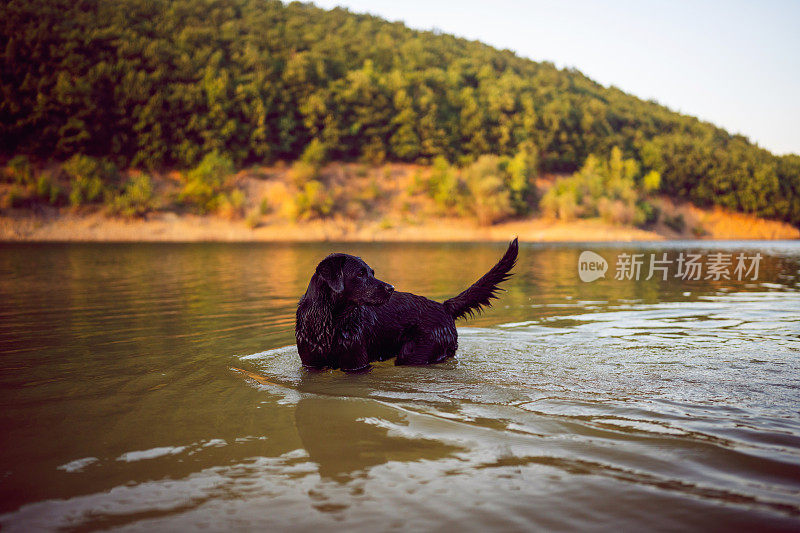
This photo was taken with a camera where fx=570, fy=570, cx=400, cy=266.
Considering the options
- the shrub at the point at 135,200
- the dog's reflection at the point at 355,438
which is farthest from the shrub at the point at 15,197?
the dog's reflection at the point at 355,438

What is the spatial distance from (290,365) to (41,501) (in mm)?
3383

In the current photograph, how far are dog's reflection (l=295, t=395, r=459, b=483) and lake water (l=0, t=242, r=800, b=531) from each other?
0.02 m

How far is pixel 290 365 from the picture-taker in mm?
6344

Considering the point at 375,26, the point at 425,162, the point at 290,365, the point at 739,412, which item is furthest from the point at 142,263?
the point at 375,26

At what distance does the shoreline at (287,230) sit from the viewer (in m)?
45.6

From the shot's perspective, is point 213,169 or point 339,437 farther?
point 213,169

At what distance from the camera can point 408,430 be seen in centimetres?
413

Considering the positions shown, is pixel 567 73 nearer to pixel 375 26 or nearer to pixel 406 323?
pixel 375 26

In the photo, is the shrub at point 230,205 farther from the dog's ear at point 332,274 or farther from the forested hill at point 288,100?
the dog's ear at point 332,274

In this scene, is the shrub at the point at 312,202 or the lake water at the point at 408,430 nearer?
the lake water at the point at 408,430

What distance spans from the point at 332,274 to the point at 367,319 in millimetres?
838

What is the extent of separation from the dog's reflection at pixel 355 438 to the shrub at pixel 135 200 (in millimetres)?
49368

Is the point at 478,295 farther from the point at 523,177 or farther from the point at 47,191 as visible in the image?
the point at 523,177

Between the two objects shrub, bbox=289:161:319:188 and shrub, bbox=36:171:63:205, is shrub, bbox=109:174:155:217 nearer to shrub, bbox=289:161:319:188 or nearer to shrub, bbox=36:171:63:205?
shrub, bbox=36:171:63:205
